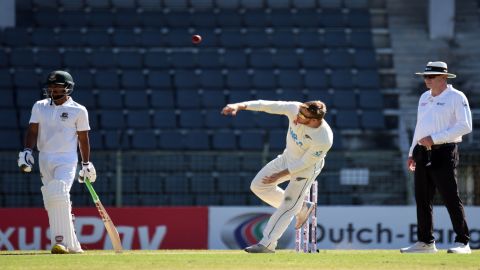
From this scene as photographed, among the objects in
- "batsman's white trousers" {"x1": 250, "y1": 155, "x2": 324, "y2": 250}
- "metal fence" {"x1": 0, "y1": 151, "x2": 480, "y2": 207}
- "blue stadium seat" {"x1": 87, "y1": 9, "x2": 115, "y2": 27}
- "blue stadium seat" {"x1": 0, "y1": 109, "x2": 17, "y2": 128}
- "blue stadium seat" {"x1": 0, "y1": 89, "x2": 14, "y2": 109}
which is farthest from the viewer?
"blue stadium seat" {"x1": 87, "y1": 9, "x2": 115, "y2": 27}

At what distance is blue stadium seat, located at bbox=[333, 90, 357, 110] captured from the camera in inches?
846

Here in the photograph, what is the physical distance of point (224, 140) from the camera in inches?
805

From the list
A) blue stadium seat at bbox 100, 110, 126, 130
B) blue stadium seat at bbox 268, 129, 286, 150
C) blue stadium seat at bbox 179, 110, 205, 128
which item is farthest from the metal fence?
blue stadium seat at bbox 179, 110, 205, 128

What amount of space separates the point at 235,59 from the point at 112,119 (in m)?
2.78

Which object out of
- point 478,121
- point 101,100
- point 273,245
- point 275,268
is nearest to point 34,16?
point 101,100

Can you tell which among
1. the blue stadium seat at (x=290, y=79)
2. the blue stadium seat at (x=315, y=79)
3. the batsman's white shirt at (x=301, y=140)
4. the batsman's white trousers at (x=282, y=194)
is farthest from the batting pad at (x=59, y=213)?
the blue stadium seat at (x=315, y=79)

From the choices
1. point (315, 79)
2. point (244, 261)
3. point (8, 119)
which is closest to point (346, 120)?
point (315, 79)

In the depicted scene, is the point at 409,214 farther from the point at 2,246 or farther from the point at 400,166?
the point at 2,246

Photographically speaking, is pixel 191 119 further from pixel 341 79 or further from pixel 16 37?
pixel 16 37

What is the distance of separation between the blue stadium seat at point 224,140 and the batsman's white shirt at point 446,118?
30.6ft

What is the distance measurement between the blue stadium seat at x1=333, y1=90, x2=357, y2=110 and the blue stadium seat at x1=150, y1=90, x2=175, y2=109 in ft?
9.42

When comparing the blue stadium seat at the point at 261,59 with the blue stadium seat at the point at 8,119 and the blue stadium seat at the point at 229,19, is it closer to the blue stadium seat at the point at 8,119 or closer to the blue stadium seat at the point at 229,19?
the blue stadium seat at the point at 229,19

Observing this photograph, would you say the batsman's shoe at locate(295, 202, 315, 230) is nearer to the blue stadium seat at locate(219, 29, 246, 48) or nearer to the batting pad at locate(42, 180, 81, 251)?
the batting pad at locate(42, 180, 81, 251)

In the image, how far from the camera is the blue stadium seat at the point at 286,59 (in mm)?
22281
